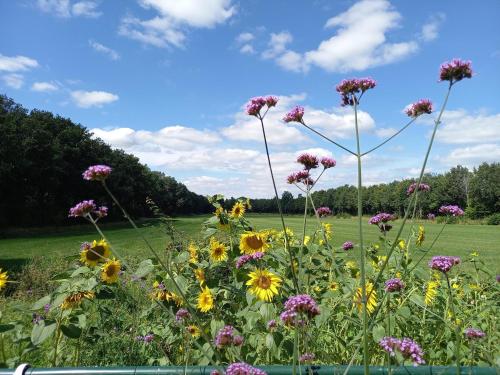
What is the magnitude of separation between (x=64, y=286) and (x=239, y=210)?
1.69m

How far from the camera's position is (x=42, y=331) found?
1781mm

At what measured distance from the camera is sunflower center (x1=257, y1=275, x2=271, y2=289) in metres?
2.11

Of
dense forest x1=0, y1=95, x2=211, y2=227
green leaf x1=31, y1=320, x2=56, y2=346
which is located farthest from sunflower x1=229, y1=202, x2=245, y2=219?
dense forest x1=0, y1=95, x2=211, y2=227

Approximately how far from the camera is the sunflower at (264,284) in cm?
207

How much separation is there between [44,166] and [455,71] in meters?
44.4

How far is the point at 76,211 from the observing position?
5.21 feet

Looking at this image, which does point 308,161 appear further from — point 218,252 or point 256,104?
point 218,252

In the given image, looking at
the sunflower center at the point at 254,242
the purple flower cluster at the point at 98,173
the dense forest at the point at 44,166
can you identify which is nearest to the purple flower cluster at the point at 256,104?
the purple flower cluster at the point at 98,173

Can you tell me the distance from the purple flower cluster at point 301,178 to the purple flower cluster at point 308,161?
0.05 m

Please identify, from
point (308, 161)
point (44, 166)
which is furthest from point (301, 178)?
point (44, 166)

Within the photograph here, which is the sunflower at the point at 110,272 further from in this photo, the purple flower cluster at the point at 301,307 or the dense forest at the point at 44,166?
the dense forest at the point at 44,166

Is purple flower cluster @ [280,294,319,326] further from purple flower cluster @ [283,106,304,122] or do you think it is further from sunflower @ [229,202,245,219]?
sunflower @ [229,202,245,219]

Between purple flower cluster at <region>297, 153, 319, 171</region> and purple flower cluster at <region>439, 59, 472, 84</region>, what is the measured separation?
2.12ft

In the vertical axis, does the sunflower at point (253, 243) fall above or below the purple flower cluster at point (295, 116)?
below
